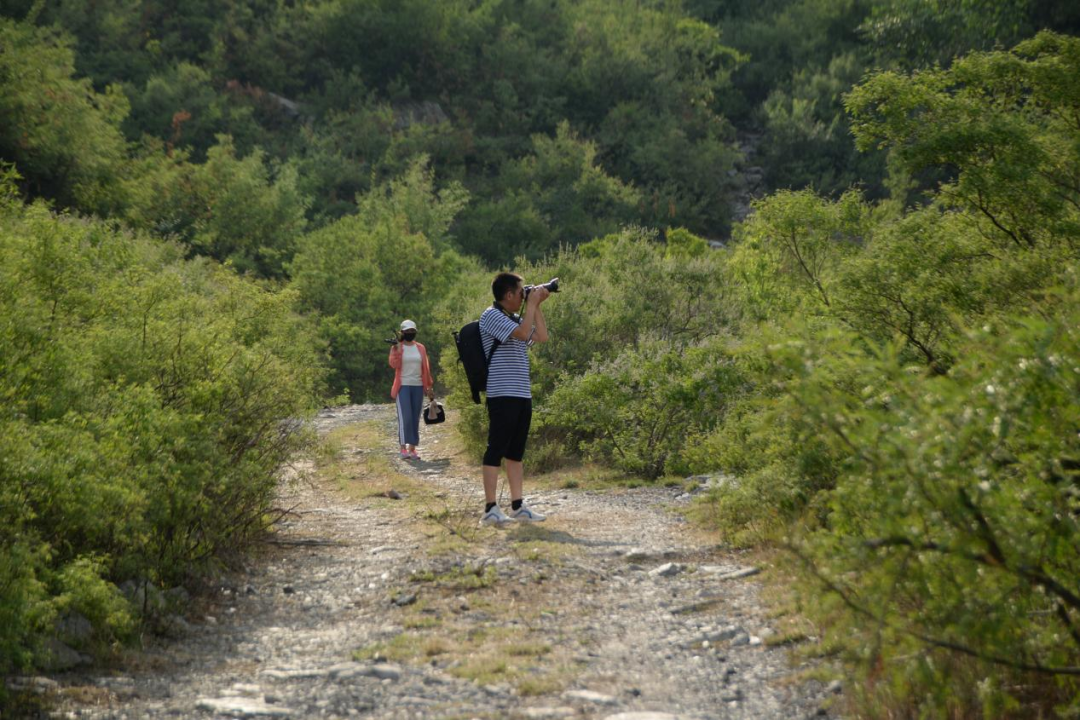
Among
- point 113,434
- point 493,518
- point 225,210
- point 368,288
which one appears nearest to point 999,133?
point 493,518

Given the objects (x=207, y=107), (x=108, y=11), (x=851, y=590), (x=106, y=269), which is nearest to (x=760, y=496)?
(x=851, y=590)

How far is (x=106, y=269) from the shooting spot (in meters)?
11.2

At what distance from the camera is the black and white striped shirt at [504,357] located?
30.0 feet

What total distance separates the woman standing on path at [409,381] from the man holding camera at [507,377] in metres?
5.64

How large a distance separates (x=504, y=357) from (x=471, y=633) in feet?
10.6

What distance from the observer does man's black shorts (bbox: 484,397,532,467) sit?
915 centimetres

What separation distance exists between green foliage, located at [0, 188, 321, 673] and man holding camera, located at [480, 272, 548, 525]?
1.80 meters

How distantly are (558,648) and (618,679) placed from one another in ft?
2.05

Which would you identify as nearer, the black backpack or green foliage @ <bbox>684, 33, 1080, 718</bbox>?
green foliage @ <bbox>684, 33, 1080, 718</bbox>

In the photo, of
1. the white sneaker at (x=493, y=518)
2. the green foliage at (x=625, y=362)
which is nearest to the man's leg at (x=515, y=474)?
the white sneaker at (x=493, y=518)

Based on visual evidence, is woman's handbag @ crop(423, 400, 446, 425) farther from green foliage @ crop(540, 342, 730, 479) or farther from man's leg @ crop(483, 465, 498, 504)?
man's leg @ crop(483, 465, 498, 504)

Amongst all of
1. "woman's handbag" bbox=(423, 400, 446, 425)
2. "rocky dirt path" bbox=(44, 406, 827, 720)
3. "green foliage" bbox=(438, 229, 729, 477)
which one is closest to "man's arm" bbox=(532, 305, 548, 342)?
"rocky dirt path" bbox=(44, 406, 827, 720)

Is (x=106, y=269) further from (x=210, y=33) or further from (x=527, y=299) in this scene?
(x=210, y=33)

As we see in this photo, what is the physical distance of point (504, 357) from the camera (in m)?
9.23
